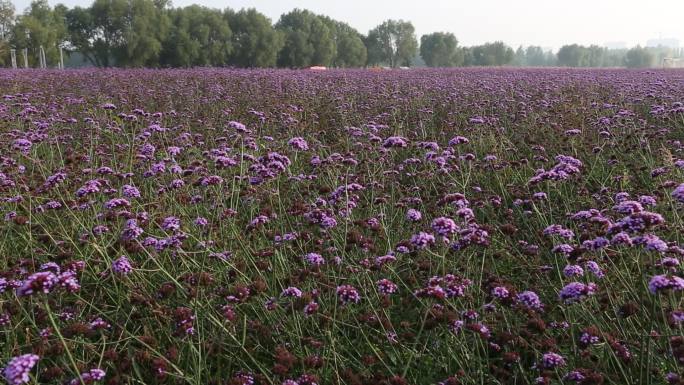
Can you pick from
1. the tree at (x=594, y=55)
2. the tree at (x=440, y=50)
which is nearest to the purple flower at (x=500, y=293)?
the tree at (x=440, y=50)

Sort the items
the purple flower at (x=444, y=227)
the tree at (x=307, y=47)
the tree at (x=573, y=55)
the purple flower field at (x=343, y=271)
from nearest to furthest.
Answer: the purple flower field at (x=343, y=271) → the purple flower at (x=444, y=227) → the tree at (x=307, y=47) → the tree at (x=573, y=55)

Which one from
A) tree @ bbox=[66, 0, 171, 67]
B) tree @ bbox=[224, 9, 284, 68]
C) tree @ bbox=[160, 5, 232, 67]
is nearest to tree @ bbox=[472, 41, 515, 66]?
tree @ bbox=[224, 9, 284, 68]

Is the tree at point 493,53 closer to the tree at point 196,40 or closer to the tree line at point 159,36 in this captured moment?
the tree line at point 159,36

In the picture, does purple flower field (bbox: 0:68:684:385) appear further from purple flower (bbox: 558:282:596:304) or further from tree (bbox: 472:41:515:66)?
tree (bbox: 472:41:515:66)

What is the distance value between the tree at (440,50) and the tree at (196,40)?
5456 cm

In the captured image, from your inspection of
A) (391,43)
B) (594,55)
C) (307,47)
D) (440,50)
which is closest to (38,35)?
(307,47)

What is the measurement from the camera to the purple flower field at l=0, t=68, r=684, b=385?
259 centimetres

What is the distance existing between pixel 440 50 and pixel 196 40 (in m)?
62.1

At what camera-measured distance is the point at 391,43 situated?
10394 centimetres

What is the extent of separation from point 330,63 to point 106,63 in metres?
30.3

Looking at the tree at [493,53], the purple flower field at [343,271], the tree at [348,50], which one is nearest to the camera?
the purple flower field at [343,271]

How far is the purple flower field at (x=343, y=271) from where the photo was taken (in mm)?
2594

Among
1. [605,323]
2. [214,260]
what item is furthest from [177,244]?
[605,323]

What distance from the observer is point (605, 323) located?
9.93 feet
